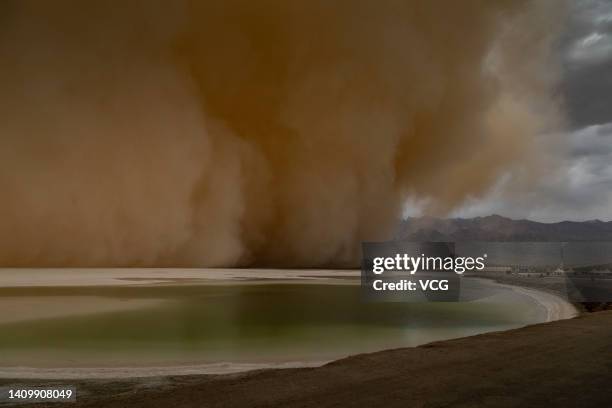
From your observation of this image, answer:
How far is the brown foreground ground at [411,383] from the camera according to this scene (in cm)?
446

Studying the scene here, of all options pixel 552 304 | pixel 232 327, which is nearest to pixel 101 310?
pixel 232 327

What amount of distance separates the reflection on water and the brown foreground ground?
172 cm

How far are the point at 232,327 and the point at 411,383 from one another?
621 centimetres

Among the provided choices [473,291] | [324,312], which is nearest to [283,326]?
[324,312]

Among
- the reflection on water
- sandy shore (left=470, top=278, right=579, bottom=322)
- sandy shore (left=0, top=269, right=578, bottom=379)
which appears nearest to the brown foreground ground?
sandy shore (left=0, top=269, right=578, bottom=379)

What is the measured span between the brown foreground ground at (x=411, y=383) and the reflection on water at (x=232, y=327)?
1.72 meters

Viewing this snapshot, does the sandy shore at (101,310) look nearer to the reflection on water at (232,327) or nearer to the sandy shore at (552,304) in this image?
the sandy shore at (552,304)

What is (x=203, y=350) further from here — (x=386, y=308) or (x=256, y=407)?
(x=386, y=308)

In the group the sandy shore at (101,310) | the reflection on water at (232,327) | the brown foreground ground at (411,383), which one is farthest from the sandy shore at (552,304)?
the brown foreground ground at (411,383)

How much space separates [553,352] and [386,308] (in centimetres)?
804

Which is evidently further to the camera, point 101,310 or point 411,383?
point 101,310

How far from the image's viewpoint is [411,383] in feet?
16.6

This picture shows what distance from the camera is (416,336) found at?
9742mm

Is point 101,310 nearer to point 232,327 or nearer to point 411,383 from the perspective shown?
point 232,327
